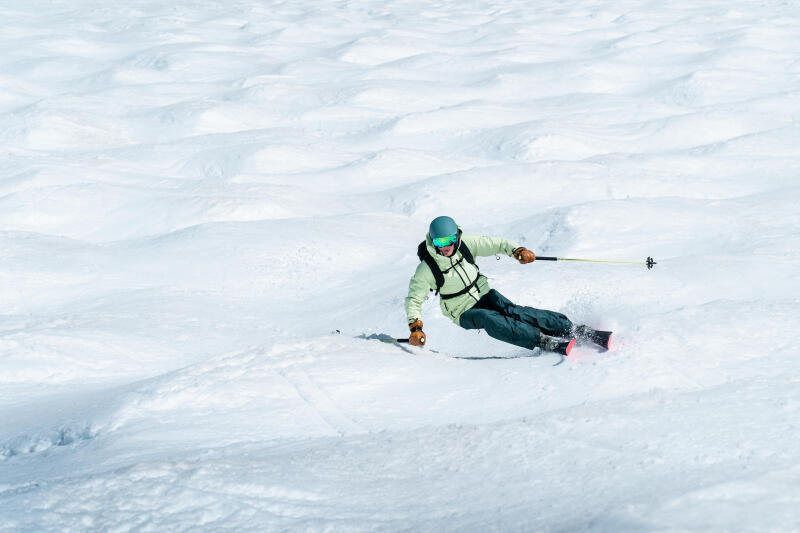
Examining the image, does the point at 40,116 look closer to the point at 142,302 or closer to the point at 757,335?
the point at 142,302

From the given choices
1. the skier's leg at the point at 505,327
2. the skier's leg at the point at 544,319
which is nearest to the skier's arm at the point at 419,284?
the skier's leg at the point at 505,327

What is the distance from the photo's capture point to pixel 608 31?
86.6 ft

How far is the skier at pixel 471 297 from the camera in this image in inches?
240

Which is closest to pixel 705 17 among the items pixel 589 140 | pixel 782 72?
pixel 782 72

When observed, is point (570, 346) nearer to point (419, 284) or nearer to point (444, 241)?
point (444, 241)

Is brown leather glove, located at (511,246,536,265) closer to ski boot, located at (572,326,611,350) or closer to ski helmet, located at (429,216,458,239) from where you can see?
ski helmet, located at (429,216,458,239)

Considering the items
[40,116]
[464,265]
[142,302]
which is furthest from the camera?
[40,116]

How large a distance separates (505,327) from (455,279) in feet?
2.10

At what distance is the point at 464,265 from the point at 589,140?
32.6 feet

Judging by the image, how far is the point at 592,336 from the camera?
5711 millimetres

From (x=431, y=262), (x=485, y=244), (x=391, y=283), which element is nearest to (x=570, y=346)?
(x=485, y=244)

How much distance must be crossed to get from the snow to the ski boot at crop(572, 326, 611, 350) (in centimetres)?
10

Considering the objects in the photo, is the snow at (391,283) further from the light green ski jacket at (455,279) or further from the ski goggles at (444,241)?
the ski goggles at (444,241)

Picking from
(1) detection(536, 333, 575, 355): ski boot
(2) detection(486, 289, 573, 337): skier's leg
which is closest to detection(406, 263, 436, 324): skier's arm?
(2) detection(486, 289, 573, 337): skier's leg
